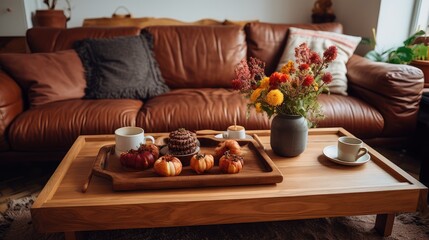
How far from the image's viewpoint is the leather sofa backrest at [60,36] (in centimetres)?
233

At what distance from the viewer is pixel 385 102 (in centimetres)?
197

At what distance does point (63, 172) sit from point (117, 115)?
657 millimetres

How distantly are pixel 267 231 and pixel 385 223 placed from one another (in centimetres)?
46

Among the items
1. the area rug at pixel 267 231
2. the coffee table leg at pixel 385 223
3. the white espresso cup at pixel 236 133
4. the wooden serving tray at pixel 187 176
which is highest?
the white espresso cup at pixel 236 133

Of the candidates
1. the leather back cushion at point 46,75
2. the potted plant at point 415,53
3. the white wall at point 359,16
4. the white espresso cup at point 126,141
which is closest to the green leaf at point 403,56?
the potted plant at point 415,53

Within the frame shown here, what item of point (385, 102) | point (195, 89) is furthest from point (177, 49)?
point (385, 102)

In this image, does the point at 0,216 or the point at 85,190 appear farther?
the point at 0,216

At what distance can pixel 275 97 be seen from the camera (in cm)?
117

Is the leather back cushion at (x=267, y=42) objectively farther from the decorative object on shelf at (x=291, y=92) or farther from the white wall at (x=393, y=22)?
the decorative object on shelf at (x=291, y=92)

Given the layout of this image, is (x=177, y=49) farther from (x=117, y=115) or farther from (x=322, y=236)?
(x=322, y=236)

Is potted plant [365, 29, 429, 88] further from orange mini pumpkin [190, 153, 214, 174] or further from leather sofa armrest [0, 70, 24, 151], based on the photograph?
leather sofa armrest [0, 70, 24, 151]

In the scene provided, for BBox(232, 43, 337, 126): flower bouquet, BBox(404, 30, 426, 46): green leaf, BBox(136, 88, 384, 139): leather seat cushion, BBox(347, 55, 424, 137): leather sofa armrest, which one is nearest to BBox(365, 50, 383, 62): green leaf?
BBox(404, 30, 426, 46): green leaf

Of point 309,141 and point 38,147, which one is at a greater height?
point 309,141

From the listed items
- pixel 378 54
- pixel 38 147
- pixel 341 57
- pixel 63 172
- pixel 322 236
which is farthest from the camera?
pixel 378 54
